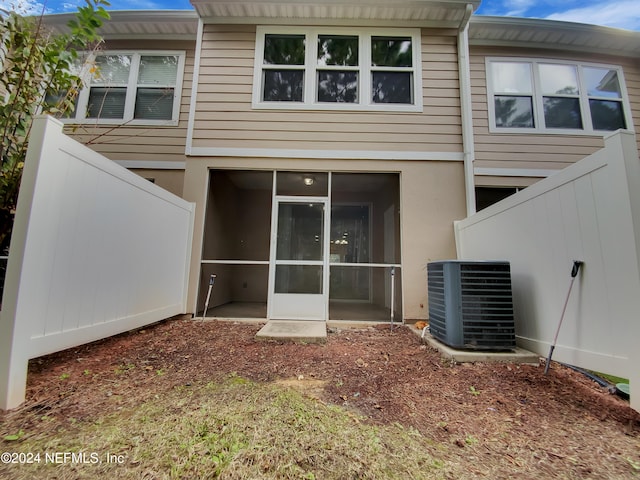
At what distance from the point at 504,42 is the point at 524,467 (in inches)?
280

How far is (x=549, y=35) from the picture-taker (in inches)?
211

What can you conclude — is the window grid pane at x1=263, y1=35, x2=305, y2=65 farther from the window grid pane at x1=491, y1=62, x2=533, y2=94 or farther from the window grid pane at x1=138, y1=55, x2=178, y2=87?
the window grid pane at x1=491, y1=62, x2=533, y2=94

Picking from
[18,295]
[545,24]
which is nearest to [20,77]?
[18,295]

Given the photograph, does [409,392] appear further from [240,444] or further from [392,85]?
[392,85]

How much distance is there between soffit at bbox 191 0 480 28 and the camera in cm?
455

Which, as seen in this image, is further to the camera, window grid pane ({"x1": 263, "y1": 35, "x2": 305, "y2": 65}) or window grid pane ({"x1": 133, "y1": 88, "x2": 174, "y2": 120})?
window grid pane ({"x1": 133, "y1": 88, "x2": 174, "y2": 120})

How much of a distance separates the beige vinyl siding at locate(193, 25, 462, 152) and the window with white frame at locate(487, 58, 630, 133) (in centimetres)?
130

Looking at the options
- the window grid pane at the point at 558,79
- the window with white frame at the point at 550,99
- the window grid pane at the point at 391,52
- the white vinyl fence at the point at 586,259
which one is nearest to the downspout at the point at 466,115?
the window grid pane at the point at 391,52

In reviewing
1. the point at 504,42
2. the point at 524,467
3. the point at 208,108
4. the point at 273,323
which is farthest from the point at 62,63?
the point at 504,42

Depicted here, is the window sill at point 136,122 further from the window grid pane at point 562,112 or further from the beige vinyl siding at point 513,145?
the window grid pane at point 562,112

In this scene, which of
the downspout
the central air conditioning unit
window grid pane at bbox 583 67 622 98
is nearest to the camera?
the central air conditioning unit

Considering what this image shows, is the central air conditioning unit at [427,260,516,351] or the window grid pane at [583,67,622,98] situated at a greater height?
the window grid pane at [583,67,622,98]

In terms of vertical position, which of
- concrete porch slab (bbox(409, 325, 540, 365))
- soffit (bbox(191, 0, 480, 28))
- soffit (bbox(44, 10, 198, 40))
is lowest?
concrete porch slab (bbox(409, 325, 540, 365))

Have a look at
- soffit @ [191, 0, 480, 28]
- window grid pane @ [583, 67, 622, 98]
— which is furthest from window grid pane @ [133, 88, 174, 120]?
window grid pane @ [583, 67, 622, 98]
